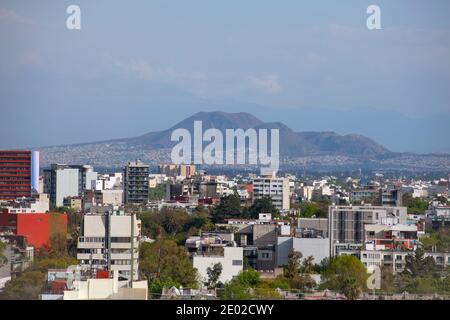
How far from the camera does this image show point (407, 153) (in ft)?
192

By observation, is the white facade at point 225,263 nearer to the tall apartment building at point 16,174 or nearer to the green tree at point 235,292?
the green tree at point 235,292

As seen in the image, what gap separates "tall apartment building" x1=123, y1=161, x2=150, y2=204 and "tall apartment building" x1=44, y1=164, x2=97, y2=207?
4.06 ft

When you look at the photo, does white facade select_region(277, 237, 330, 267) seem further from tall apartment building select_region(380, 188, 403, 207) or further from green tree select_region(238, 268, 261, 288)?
tall apartment building select_region(380, 188, 403, 207)

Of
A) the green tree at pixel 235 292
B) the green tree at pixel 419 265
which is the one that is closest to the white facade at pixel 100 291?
the green tree at pixel 235 292

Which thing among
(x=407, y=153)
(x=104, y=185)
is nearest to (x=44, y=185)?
(x=104, y=185)

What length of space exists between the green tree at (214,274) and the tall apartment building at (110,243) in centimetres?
89

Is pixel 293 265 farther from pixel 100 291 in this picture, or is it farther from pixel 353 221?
pixel 100 291

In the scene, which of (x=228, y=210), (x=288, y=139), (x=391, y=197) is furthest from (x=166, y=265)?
(x=288, y=139)

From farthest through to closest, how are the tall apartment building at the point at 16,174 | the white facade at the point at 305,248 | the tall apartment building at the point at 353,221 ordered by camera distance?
the tall apartment building at the point at 16,174 < the tall apartment building at the point at 353,221 < the white facade at the point at 305,248

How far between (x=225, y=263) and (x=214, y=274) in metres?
1.12

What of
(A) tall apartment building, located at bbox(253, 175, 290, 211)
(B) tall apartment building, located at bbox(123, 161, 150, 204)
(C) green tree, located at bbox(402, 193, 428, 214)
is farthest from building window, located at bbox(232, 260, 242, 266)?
(B) tall apartment building, located at bbox(123, 161, 150, 204)

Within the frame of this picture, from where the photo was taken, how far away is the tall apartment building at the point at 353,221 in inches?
1014

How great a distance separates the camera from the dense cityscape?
1623 cm
